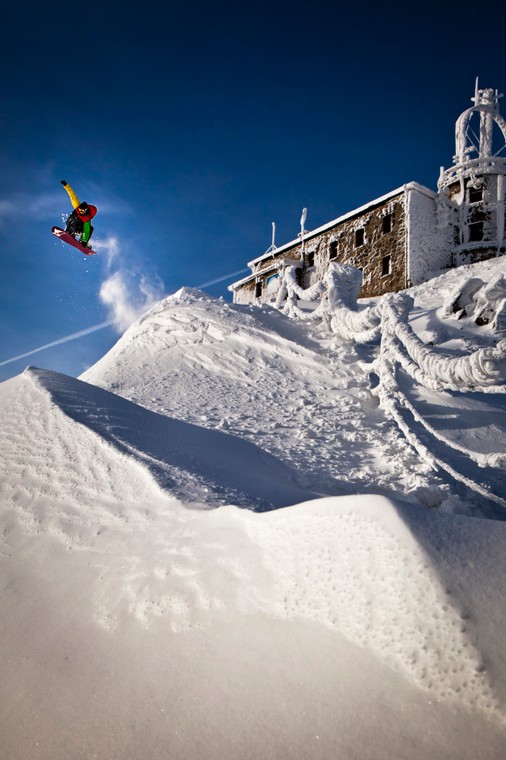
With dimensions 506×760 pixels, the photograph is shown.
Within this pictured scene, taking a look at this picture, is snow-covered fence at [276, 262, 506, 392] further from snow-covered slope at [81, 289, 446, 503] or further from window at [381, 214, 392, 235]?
window at [381, 214, 392, 235]

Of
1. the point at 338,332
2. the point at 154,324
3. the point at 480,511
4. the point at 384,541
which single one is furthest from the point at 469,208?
the point at 384,541

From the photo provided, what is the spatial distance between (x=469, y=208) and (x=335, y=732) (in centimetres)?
1816

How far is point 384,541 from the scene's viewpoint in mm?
1137

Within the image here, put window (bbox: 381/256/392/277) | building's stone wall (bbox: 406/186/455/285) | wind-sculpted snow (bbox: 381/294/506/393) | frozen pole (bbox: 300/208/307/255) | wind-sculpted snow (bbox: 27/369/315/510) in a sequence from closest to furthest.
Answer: wind-sculpted snow (bbox: 27/369/315/510) → wind-sculpted snow (bbox: 381/294/506/393) → building's stone wall (bbox: 406/186/455/285) → window (bbox: 381/256/392/277) → frozen pole (bbox: 300/208/307/255)

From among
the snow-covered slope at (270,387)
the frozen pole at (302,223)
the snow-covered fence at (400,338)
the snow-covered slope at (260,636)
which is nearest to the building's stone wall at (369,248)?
the frozen pole at (302,223)

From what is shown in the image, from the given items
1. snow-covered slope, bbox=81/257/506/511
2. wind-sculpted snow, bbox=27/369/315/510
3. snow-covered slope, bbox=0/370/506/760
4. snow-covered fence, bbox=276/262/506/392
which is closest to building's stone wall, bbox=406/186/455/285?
snow-covered slope, bbox=81/257/506/511

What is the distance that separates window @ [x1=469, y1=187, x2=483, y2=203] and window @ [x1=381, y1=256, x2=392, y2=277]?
392 cm

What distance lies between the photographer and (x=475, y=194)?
15.2 m

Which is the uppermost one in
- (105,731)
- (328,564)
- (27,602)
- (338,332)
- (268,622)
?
(338,332)

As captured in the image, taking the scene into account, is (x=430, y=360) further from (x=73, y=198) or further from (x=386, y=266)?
(x=386, y=266)

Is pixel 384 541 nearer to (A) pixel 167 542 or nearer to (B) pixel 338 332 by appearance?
(A) pixel 167 542

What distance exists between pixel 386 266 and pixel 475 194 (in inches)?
171

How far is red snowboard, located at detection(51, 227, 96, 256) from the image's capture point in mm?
8594

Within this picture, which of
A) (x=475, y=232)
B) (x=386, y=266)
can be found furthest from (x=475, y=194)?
(x=386, y=266)
